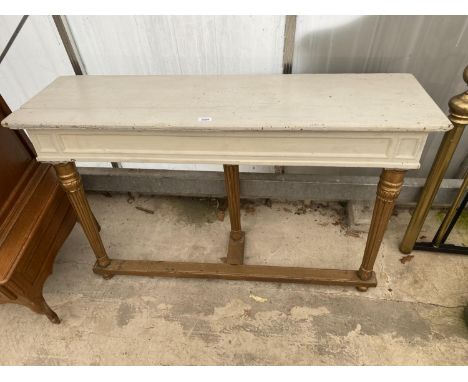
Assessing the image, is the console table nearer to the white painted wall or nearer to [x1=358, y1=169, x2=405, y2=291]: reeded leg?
[x1=358, y1=169, x2=405, y2=291]: reeded leg

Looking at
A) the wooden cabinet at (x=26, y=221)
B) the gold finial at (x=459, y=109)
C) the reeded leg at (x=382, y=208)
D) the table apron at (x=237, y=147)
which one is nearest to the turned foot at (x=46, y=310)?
the wooden cabinet at (x=26, y=221)

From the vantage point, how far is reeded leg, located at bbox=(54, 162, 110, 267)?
4.96 feet

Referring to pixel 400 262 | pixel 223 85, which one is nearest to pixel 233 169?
pixel 223 85

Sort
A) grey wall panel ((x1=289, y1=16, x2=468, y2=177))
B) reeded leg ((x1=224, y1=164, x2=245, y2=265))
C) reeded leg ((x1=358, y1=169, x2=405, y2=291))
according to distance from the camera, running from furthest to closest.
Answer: reeded leg ((x1=224, y1=164, x2=245, y2=265)) → grey wall panel ((x1=289, y1=16, x2=468, y2=177)) → reeded leg ((x1=358, y1=169, x2=405, y2=291))

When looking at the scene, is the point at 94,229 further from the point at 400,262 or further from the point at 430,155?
the point at 430,155

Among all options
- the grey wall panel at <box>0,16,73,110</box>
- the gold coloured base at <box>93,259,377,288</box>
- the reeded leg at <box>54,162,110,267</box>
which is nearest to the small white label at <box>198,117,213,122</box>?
the reeded leg at <box>54,162,110,267</box>

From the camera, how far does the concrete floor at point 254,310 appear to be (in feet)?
5.40

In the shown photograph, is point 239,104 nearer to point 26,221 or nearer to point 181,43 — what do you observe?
point 181,43

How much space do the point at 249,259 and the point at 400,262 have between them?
2.77 ft

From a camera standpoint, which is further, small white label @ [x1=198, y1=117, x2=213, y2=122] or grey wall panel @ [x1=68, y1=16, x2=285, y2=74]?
grey wall panel @ [x1=68, y1=16, x2=285, y2=74]

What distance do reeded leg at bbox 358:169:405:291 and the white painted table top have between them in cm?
25

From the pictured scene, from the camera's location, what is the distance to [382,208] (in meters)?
1.46

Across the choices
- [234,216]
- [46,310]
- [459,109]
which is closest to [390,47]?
[459,109]

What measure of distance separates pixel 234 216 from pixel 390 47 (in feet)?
3.77
